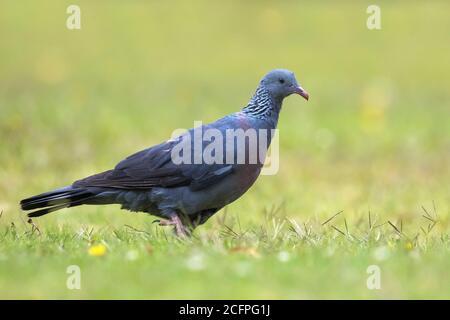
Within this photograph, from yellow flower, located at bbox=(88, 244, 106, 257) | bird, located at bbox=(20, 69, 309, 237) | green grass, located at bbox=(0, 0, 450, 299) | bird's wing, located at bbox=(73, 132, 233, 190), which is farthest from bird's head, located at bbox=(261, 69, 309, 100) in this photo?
yellow flower, located at bbox=(88, 244, 106, 257)

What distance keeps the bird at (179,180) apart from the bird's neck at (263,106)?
0.08 meters

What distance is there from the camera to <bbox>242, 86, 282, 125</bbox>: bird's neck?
632 centimetres

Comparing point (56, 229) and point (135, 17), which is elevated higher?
point (135, 17)

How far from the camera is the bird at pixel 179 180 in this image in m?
5.98

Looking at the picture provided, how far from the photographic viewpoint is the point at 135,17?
16.9 meters

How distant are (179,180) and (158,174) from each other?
145mm

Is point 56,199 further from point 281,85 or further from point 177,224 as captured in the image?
point 281,85

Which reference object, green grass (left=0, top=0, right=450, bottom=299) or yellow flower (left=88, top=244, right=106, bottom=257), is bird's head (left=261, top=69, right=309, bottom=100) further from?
yellow flower (left=88, top=244, right=106, bottom=257)

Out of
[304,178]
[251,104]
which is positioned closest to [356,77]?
[304,178]

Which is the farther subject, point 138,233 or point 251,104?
point 251,104

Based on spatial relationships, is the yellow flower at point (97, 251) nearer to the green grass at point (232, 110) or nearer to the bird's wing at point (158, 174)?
the green grass at point (232, 110)

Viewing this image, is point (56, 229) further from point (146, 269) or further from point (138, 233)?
point (146, 269)

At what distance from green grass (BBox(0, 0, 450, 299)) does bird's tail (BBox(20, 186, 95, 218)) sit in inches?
7.0
